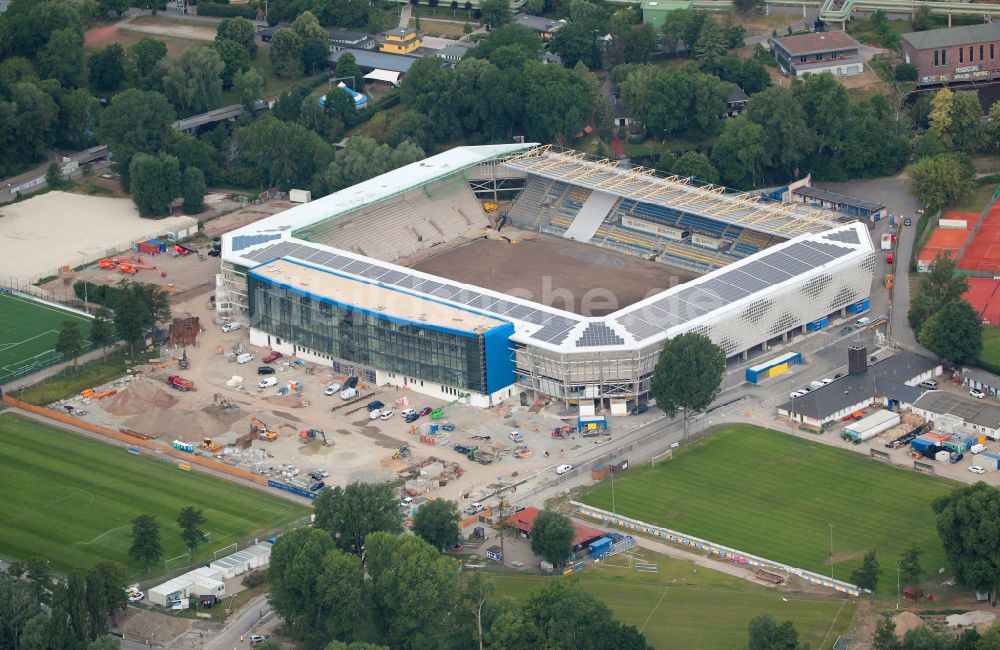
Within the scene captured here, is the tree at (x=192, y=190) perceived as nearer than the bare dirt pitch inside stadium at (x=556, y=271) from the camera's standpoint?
No

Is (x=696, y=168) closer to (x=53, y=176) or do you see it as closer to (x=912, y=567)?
(x=53, y=176)

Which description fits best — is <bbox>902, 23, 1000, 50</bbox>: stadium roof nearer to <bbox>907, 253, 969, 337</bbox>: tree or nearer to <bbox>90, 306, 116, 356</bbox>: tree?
<bbox>907, 253, 969, 337</bbox>: tree

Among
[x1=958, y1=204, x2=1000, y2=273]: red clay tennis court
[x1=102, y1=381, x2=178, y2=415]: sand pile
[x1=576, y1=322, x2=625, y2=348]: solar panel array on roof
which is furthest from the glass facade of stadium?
[x1=958, y1=204, x2=1000, y2=273]: red clay tennis court


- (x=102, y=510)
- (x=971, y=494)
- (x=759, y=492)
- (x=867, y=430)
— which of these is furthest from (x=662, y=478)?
(x=102, y=510)

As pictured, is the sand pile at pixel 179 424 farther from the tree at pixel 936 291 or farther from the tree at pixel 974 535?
the tree at pixel 936 291

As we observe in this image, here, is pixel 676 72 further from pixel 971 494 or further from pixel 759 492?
pixel 971 494

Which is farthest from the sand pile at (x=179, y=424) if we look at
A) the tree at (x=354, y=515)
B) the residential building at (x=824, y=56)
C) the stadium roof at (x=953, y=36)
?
the stadium roof at (x=953, y=36)
